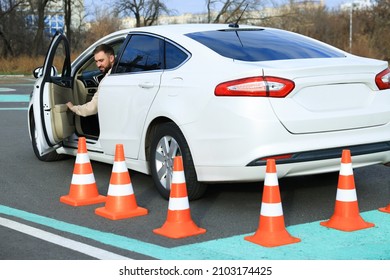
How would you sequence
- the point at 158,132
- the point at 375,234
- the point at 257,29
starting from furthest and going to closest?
1. the point at 257,29
2. the point at 158,132
3. the point at 375,234

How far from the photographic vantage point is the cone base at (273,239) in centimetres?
493

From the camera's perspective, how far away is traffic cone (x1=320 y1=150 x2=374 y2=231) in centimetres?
537

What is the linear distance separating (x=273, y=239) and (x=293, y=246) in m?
0.15

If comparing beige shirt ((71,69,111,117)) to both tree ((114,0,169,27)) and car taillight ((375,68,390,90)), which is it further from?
tree ((114,0,169,27))

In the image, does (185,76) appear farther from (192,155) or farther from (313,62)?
(313,62)

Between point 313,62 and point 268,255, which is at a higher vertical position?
point 313,62

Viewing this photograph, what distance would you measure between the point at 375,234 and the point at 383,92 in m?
1.47

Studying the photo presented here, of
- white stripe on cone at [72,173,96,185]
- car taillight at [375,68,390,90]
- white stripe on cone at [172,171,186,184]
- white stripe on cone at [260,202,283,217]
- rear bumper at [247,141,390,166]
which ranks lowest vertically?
white stripe on cone at [72,173,96,185]

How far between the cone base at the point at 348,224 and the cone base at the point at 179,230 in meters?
1.03

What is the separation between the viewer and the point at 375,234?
17.0ft

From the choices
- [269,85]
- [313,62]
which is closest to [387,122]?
[313,62]

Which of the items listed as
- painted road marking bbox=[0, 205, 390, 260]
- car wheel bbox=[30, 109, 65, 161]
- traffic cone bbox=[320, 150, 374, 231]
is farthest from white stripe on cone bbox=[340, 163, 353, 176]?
car wheel bbox=[30, 109, 65, 161]

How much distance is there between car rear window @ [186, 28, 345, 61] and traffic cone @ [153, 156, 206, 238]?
1303 millimetres

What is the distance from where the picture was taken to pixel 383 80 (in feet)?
20.0
